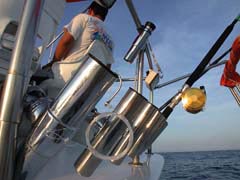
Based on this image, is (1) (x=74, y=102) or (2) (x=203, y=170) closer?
(1) (x=74, y=102)

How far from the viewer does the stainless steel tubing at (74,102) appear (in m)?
0.60

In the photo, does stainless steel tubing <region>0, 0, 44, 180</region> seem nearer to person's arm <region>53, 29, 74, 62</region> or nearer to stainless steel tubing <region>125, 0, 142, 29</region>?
person's arm <region>53, 29, 74, 62</region>

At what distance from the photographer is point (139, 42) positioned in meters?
1.45

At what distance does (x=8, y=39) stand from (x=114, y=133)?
0.47 meters

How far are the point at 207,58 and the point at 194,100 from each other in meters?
0.29

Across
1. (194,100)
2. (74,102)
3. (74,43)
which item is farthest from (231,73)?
(74,102)

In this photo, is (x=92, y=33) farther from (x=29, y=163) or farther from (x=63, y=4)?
(x=29, y=163)

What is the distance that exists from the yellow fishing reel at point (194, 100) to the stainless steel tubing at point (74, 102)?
1.18 feet

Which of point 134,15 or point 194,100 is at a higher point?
point 134,15

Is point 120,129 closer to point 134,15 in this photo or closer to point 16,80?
point 16,80

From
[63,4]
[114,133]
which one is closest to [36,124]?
[114,133]

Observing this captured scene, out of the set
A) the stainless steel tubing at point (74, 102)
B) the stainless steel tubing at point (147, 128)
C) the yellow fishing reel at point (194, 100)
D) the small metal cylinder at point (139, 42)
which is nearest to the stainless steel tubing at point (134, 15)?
→ the small metal cylinder at point (139, 42)

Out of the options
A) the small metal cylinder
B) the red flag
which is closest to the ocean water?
the red flag

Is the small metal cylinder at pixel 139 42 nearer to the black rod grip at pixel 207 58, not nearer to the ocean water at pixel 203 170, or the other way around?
the black rod grip at pixel 207 58
